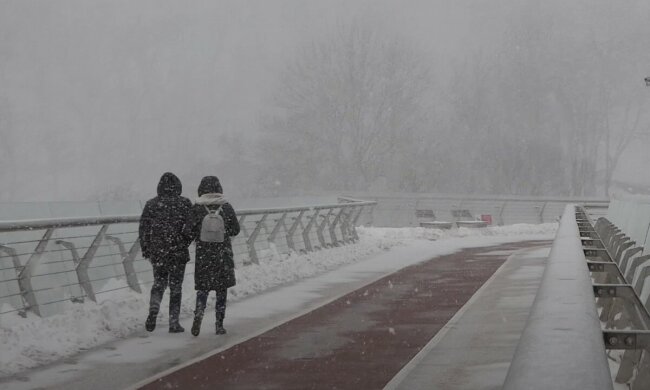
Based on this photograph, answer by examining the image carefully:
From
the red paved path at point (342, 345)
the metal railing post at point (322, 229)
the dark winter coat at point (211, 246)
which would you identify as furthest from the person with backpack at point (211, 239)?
the metal railing post at point (322, 229)

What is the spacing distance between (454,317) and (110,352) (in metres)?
4.41

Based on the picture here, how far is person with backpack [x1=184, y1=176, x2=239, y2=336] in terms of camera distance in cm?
1030

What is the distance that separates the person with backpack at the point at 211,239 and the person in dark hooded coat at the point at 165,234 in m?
0.18

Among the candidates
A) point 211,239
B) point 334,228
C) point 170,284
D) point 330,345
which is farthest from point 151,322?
point 334,228

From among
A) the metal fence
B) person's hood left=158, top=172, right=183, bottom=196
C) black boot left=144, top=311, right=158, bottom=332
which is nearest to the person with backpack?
person's hood left=158, top=172, right=183, bottom=196

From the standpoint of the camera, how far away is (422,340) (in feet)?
33.1

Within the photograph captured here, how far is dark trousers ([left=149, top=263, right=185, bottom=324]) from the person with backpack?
33 cm

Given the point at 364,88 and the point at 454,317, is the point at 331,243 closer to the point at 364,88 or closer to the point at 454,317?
the point at 454,317

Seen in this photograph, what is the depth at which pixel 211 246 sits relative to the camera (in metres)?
10.4

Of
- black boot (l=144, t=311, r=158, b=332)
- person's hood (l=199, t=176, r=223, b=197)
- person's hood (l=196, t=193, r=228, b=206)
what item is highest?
person's hood (l=199, t=176, r=223, b=197)

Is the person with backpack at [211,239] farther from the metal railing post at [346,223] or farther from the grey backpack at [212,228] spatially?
the metal railing post at [346,223]

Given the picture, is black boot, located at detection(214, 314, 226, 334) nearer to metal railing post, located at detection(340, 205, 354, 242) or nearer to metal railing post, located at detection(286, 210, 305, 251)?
metal railing post, located at detection(286, 210, 305, 251)

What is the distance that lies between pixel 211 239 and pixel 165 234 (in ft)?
1.92

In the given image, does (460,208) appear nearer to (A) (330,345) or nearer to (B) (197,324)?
(B) (197,324)
